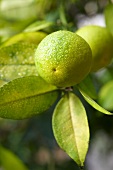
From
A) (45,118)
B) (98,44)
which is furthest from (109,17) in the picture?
(45,118)

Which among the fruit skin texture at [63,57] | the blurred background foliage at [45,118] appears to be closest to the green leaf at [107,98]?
the blurred background foliage at [45,118]

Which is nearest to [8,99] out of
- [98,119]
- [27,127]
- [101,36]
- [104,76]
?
[101,36]

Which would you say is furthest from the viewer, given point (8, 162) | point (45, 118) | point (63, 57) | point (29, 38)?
point (45, 118)

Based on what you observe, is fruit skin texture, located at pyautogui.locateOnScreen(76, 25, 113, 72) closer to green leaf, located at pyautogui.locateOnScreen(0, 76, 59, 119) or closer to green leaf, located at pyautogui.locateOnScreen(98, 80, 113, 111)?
green leaf, located at pyautogui.locateOnScreen(0, 76, 59, 119)

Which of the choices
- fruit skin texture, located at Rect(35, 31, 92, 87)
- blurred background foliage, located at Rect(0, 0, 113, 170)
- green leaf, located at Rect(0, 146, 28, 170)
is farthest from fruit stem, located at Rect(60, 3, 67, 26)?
green leaf, located at Rect(0, 146, 28, 170)

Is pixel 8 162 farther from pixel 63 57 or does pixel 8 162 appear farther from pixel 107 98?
pixel 63 57


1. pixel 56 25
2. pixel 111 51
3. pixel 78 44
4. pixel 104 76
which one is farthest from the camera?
pixel 104 76

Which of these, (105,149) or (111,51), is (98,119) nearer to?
(105,149)

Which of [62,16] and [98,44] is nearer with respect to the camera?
[98,44]
